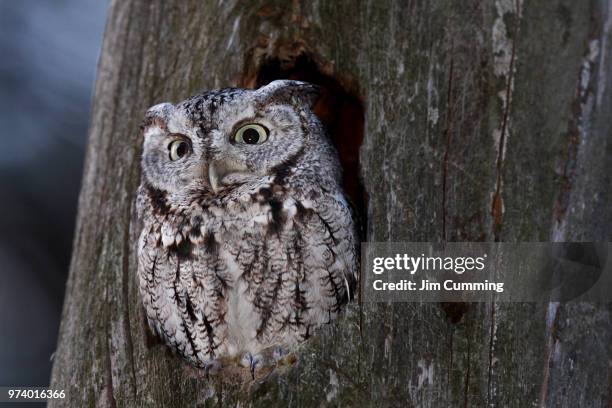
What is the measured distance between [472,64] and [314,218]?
0.62 m

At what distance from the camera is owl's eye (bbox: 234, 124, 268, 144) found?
7.34ft

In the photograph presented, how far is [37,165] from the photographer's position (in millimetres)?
4367

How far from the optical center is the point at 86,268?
238cm

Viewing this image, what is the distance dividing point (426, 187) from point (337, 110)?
0.60m

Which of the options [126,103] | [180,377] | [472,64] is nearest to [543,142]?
[472,64]

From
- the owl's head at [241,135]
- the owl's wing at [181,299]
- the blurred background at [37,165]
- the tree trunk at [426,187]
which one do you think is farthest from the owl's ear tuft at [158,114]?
the blurred background at [37,165]

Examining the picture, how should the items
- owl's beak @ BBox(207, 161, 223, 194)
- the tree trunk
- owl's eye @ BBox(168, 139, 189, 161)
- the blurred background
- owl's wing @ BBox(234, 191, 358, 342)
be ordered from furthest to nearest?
1. the blurred background
2. owl's eye @ BBox(168, 139, 189, 161)
3. owl's beak @ BBox(207, 161, 223, 194)
4. owl's wing @ BBox(234, 191, 358, 342)
5. the tree trunk

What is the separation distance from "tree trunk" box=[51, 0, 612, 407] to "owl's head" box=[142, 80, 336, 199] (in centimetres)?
13

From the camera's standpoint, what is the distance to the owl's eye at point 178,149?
2320 mm

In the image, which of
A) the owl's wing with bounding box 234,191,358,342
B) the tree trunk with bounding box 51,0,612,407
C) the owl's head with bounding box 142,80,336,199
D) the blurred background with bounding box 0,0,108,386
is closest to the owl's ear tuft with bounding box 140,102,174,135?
the owl's head with bounding box 142,80,336,199

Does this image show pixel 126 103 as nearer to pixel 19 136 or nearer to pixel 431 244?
pixel 431 244

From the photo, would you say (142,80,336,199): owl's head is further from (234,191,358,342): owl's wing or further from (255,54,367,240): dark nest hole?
(234,191,358,342): owl's wing

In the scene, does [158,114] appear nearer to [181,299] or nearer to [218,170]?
[218,170]

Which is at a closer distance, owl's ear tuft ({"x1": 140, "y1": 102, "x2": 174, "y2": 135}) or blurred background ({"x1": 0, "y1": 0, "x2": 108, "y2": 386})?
owl's ear tuft ({"x1": 140, "y1": 102, "x2": 174, "y2": 135})
